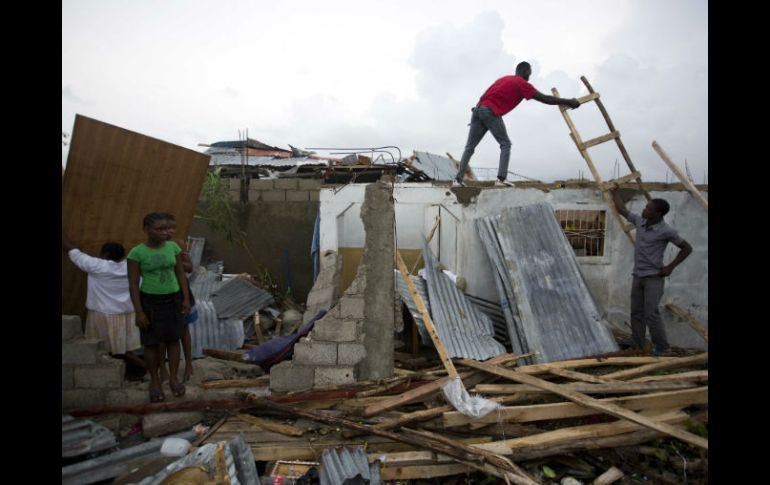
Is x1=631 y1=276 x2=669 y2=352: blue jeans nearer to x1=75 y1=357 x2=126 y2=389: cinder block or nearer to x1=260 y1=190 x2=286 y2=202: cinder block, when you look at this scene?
x1=75 y1=357 x2=126 y2=389: cinder block

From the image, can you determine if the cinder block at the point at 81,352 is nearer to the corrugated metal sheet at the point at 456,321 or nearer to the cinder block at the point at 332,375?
the cinder block at the point at 332,375

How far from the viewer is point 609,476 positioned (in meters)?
3.36

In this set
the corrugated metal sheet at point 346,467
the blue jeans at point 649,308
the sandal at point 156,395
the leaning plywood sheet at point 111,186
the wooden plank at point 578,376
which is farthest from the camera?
the blue jeans at point 649,308

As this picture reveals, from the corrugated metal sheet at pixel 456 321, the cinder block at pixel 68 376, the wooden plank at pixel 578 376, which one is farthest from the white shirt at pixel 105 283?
the wooden plank at pixel 578 376

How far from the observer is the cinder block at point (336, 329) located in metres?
3.98

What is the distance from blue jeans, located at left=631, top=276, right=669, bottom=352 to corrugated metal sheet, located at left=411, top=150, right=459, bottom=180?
6.50 meters

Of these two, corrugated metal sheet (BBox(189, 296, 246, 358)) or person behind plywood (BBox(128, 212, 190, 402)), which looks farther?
corrugated metal sheet (BBox(189, 296, 246, 358))

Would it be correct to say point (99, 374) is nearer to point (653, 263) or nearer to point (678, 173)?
point (653, 263)

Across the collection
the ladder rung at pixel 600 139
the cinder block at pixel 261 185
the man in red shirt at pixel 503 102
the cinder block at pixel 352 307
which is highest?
the man in red shirt at pixel 503 102

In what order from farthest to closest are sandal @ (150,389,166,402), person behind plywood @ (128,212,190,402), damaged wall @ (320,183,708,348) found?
damaged wall @ (320,183,708,348), sandal @ (150,389,166,402), person behind plywood @ (128,212,190,402)

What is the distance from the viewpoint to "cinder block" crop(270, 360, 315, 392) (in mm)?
3992

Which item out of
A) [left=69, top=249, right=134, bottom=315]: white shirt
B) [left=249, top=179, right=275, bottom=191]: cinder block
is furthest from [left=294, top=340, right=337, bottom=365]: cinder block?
[left=249, top=179, right=275, bottom=191]: cinder block

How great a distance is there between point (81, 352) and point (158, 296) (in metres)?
0.90
